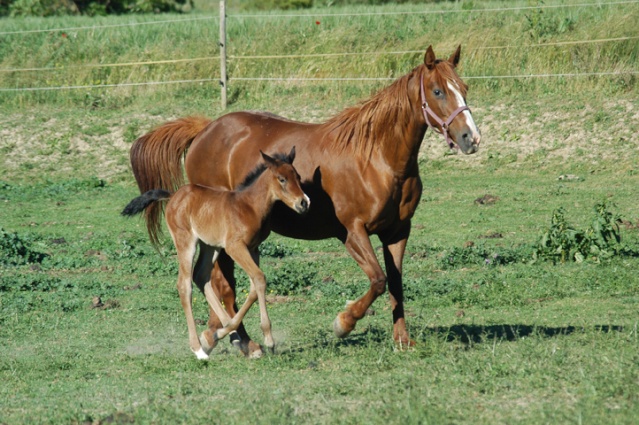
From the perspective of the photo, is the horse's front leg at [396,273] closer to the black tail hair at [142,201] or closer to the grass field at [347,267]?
the grass field at [347,267]

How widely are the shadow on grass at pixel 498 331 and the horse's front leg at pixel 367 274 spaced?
2.14 feet

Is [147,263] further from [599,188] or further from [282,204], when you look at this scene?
[599,188]

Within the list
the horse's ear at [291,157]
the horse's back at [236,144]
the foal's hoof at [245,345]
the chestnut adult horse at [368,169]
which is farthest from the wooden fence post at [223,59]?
the horse's ear at [291,157]

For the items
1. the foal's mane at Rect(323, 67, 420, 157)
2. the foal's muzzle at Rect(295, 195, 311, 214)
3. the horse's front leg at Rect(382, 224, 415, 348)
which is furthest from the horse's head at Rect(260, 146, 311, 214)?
the horse's front leg at Rect(382, 224, 415, 348)

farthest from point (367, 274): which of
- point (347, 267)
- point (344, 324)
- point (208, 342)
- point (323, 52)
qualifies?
point (323, 52)

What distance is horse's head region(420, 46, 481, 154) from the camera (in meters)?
7.12

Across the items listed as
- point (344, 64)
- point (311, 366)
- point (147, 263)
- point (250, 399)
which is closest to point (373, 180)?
point (311, 366)

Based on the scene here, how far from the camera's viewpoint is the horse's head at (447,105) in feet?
23.4

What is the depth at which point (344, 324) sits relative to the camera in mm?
7531

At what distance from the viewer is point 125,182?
60.1ft

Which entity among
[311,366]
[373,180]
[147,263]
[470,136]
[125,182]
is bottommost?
[125,182]

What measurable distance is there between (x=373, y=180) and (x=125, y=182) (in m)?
11.5

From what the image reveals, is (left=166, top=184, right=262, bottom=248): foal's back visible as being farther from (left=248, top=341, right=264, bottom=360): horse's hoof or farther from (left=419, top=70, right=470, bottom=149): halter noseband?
(left=419, top=70, right=470, bottom=149): halter noseband

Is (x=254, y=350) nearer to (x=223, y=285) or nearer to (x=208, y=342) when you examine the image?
(x=208, y=342)
